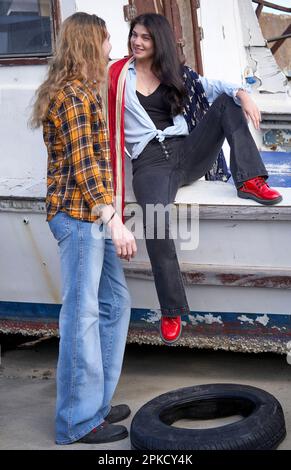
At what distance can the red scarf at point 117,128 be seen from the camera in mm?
4633

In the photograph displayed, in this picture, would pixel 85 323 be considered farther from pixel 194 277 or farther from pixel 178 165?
pixel 178 165

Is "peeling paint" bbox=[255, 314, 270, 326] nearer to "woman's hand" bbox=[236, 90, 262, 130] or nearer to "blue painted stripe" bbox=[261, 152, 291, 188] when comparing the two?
"blue painted stripe" bbox=[261, 152, 291, 188]

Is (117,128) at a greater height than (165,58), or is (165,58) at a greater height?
(165,58)

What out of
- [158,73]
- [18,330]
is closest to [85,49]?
[158,73]

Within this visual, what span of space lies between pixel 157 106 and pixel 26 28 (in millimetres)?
1058

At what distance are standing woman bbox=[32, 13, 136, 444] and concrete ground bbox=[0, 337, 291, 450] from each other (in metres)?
0.31

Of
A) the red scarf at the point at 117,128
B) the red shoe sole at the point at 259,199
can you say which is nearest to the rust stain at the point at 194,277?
the red shoe sole at the point at 259,199

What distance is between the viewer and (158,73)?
4.75 m

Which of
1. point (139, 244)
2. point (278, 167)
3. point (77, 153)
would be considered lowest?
point (139, 244)

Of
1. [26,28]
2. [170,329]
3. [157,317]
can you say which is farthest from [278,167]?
[26,28]

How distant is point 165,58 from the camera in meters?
4.70
